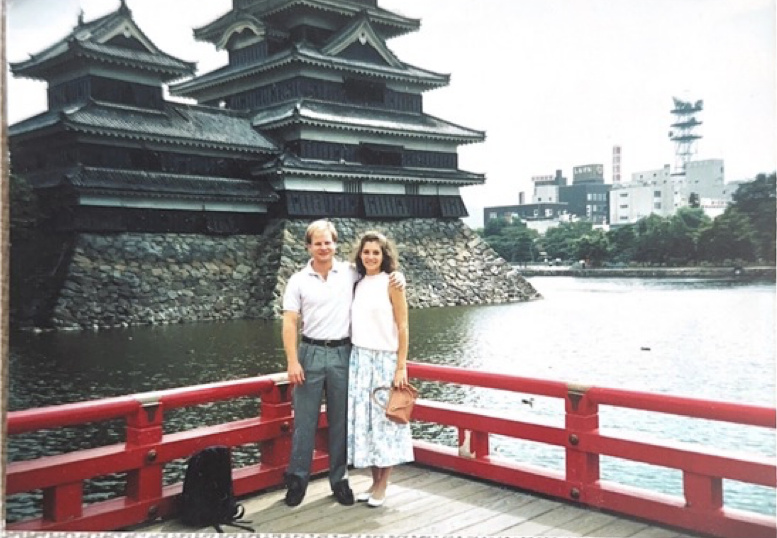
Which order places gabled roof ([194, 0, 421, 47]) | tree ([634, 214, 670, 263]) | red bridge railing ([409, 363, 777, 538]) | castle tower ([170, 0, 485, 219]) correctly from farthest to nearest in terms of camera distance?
castle tower ([170, 0, 485, 219]), gabled roof ([194, 0, 421, 47]), tree ([634, 214, 670, 263]), red bridge railing ([409, 363, 777, 538])

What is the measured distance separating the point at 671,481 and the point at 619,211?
2198mm

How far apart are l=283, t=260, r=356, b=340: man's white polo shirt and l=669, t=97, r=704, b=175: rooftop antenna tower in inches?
102

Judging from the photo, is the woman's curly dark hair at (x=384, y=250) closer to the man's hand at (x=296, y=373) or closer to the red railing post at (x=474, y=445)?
the man's hand at (x=296, y=373)

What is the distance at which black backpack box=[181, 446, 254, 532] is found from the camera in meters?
3.27

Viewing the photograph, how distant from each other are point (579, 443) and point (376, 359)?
3.21 ft

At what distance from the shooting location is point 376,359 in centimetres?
349

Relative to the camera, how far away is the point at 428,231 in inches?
821

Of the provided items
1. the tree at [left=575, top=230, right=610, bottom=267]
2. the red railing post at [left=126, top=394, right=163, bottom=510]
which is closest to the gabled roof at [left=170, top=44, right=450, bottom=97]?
the tree at [left=575, top=230, right=610, bottom=267]

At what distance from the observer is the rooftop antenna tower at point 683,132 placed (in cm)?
481

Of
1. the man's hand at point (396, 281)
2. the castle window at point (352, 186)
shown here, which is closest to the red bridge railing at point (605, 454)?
the man's hand at point (396, 281)

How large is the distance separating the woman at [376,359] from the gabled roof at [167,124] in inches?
468

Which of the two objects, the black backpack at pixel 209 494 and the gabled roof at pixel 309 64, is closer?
the black backpack at pixel 209 494

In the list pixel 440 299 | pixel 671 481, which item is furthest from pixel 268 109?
pixel 671 481

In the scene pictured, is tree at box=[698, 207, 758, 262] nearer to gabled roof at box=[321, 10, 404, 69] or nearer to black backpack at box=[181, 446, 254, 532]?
black backpack at box=[181, 446, 254, 532]
